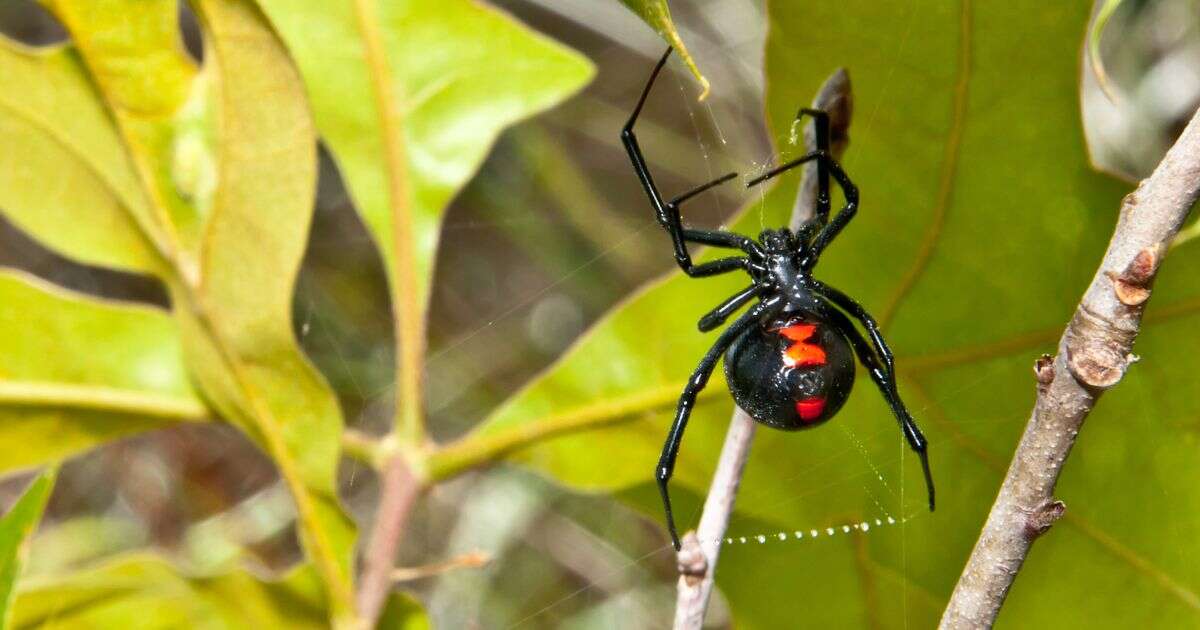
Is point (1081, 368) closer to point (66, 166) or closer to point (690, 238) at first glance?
point (690, 238)

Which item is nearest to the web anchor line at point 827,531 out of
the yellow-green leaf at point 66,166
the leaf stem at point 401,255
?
the leaf stem at point 401,255

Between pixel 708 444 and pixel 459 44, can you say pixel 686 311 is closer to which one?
pixel 708 444

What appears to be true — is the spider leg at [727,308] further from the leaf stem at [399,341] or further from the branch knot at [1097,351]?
the branch knot at [1097,351]

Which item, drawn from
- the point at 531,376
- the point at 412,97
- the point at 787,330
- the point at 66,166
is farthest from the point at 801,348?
the point at 531,376

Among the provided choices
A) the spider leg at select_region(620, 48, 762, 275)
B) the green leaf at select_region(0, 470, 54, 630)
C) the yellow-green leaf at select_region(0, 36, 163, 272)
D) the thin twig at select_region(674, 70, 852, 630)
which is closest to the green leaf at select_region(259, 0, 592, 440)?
the spider leg at select_region(620, 48, 762, 275)

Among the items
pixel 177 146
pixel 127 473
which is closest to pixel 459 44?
pixel 177 146

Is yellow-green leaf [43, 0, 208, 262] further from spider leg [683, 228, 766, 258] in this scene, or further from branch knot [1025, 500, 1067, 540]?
branch knot [1025, 500, 1067, 540]
